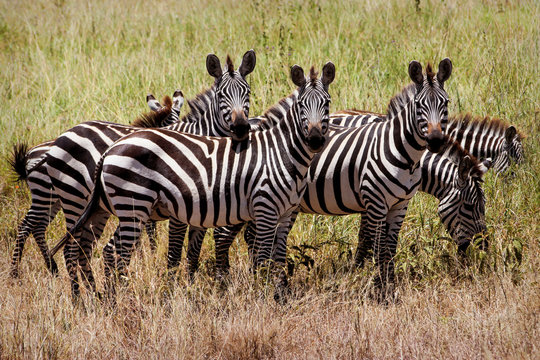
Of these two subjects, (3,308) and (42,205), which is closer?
(3,308)

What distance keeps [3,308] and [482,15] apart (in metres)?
10.3

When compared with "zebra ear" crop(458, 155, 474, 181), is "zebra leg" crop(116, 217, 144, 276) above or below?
below

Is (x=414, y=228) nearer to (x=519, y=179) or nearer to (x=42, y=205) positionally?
(x=519, y=179)

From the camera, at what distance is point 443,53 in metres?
10.6

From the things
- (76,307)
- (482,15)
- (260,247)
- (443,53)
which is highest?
(482,15)

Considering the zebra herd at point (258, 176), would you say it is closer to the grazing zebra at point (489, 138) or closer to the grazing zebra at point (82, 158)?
the grazing zebra at point (82, 158)

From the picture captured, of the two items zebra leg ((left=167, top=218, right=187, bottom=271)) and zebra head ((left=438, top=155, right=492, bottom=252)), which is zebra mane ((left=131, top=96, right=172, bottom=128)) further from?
zebra head ((left=438, top=155, right=492, bottom=252))

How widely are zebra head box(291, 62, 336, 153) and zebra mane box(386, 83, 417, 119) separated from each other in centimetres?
107

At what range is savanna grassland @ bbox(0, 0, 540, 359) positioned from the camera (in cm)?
484

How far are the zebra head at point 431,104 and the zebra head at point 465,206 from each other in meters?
0.81

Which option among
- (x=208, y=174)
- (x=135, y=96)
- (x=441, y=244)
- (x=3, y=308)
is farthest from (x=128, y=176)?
(x=135, y=96)

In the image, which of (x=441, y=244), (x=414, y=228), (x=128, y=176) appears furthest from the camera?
(x=414, y=228)

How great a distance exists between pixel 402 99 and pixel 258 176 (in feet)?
6.15

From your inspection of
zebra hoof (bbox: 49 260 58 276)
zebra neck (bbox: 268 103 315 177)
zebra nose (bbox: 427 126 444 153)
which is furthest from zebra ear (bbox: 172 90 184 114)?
zebra nose (bbox: 427 126 444 153)
